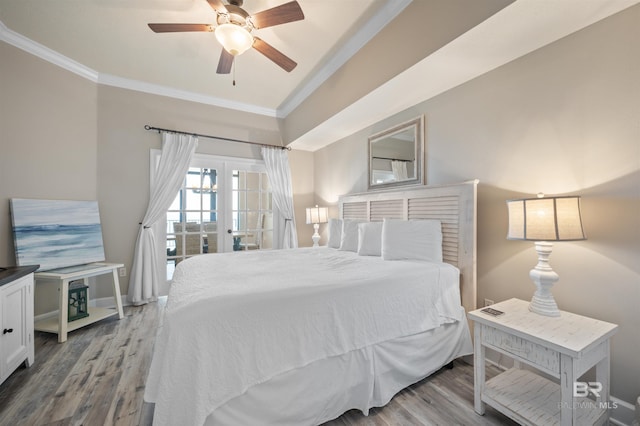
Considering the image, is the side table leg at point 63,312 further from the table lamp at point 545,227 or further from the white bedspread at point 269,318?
the table lamp at point 545,227

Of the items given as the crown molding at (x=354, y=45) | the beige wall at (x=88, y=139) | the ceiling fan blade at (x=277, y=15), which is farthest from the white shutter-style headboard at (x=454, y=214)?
the beige wall at (x=88, y=139)

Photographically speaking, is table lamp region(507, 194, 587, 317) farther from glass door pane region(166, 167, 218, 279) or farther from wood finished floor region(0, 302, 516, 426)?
glass door pane region(166, 167, 218, 279)

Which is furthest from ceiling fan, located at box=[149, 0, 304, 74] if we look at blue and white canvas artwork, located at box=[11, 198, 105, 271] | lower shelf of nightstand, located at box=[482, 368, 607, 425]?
lower shelf of nightstand, located at box=[482, 368, 607, 425]

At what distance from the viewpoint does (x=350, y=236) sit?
286 cm

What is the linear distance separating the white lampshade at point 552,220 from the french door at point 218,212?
344 cm

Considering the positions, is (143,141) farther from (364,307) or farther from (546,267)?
(546,267)

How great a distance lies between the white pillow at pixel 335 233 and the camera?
3.11 m

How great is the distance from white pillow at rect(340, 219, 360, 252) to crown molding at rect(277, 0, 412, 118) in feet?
5.79

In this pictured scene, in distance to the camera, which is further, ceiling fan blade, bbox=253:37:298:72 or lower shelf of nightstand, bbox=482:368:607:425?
ceiling fan blade, bbox=253:37:298:72

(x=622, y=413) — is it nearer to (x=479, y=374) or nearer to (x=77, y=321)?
(x=479, y=374)

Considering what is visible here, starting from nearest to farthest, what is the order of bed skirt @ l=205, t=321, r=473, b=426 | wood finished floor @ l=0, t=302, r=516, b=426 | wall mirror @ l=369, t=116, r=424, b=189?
bed skirt @ l=205, t=321, r=473, b=426 → wood finished floor @ l=0, t=302, r=516, b=426 → wall mirror @ l=369, t=116, r=424, b=189

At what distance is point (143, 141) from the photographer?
3.36 m

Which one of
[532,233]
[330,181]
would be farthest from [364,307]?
[330,181]

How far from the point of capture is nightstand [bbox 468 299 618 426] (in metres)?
1.14
